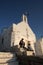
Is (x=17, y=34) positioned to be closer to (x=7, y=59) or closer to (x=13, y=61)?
(x=13, y=61)

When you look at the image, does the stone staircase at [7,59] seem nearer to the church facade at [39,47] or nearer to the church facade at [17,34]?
the church facade at [17,34]

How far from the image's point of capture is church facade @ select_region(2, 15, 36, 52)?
78.1ft

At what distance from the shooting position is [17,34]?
82.4ft

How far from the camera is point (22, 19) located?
29.8 meters

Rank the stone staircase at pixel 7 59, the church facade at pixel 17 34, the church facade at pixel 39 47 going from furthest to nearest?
the church facade at pixel 39 47
the church facade at pixel 17 34
the stone staircase at pixel 7 59

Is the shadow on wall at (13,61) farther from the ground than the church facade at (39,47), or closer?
closer

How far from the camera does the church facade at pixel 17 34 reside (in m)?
23.8

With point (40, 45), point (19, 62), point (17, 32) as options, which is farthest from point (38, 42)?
point (19, 62)

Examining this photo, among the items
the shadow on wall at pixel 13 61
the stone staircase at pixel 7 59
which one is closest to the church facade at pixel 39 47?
the shadow on wall at pixel 13 61

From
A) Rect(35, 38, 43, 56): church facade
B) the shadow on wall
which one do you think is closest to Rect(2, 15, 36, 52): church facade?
Rect(35, 38, 43, 56): church facade

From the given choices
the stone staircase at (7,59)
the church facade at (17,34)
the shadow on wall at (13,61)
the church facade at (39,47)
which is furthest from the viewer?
the church facade at (39,47)

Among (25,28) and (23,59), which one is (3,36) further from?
(23,59)

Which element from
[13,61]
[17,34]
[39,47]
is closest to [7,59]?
[13,61]

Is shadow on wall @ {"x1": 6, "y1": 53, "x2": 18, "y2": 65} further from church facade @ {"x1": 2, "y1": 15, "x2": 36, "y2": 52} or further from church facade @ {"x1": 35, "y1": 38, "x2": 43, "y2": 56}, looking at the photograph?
church facade @ {"x1": 35, "y1": 38, "x2": 43, "y2": 56}
